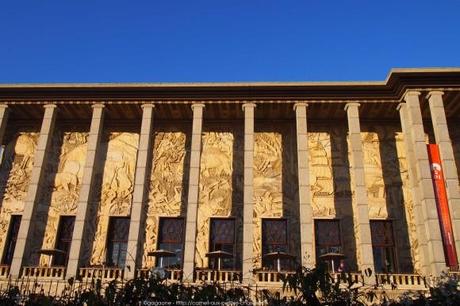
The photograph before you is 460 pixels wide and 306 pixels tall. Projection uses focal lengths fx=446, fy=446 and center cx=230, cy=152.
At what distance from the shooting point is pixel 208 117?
21.6 m

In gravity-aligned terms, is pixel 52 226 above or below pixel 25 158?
below

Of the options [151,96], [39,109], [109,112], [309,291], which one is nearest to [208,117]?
[151,96]

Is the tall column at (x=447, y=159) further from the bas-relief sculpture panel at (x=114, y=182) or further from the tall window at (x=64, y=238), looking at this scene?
the tall window at (x=64, y=238)

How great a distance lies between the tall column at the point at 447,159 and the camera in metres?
16.5

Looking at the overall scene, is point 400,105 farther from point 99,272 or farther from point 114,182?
point 99,272

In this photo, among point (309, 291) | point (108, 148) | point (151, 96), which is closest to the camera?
point (309, 291)

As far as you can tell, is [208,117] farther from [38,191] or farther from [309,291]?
[309,291]

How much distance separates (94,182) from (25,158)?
3944mm

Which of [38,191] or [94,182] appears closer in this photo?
[38,191]

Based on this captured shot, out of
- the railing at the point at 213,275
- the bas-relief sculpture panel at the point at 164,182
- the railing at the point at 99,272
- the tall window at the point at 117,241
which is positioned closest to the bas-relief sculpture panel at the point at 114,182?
the tall window at the point at 117,241

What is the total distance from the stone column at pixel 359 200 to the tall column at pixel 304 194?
186cm

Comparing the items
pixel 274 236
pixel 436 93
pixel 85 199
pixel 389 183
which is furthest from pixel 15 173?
pixel 436 93

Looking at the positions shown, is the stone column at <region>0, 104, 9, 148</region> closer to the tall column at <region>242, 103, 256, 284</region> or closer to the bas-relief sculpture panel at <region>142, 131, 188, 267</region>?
the bas-relief sculpture panel at <region>142, 131, 188, 267</region>

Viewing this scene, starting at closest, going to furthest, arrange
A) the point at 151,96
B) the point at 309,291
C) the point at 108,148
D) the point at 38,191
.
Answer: the point at 309,291, the point at 38,191, the point at 151,96, the point at 108,148
